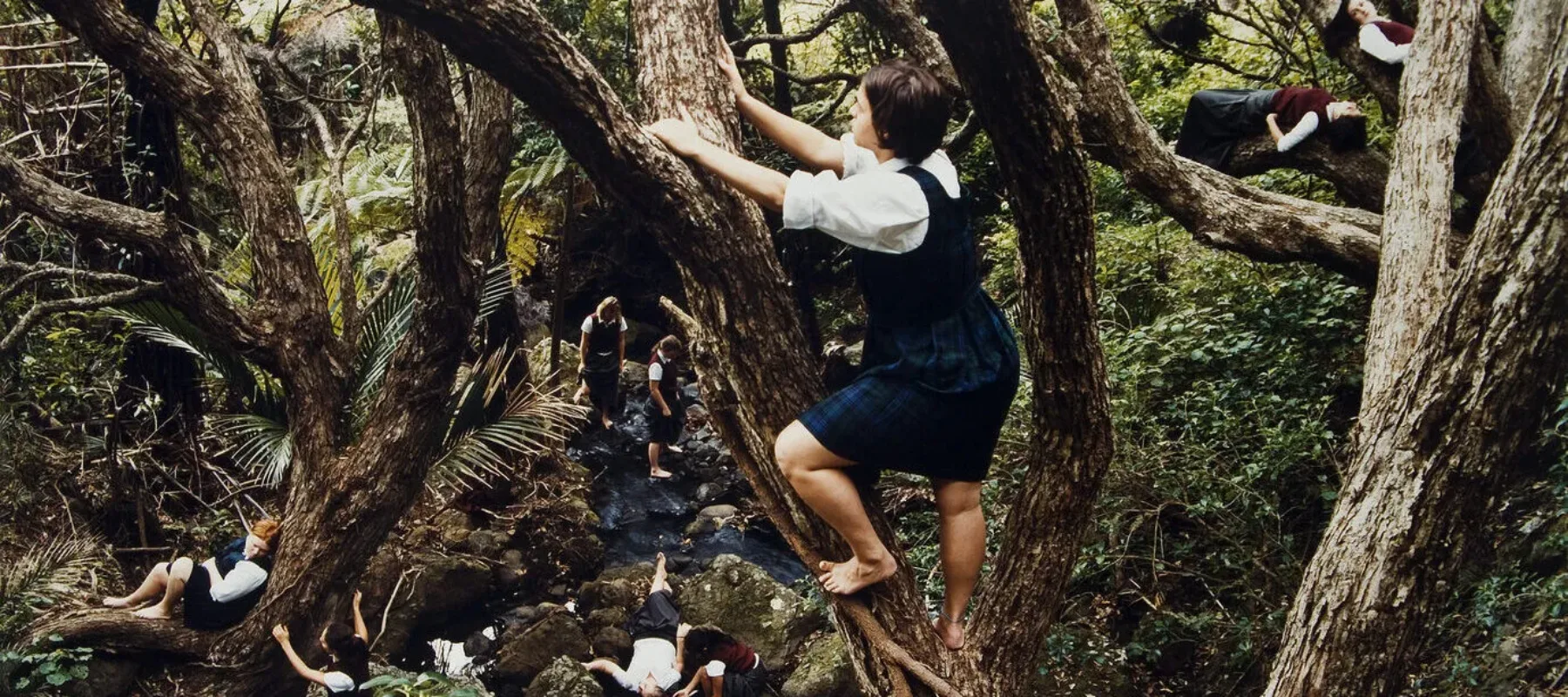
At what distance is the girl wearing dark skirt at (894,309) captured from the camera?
2.29 m

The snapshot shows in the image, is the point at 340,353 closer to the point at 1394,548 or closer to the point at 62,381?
the point at 62,381

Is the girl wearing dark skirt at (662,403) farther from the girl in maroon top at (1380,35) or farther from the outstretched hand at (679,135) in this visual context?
the outstretched hand at (679,135)

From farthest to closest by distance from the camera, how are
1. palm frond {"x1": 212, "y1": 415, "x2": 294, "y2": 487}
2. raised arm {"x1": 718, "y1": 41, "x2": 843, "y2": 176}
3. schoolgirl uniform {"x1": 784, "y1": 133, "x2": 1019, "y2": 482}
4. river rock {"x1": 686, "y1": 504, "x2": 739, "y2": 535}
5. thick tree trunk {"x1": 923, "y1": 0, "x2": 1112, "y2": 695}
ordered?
river rock {"x1": 686, "y1": 504, "x2": 739, "y2": 535} < palm frond {"x1": 212, "y1": 415, "x2": 294, "y2": 487} < raised arm {"x1": 718, "y1": 41, "x2": 843, "y2": 176} < schoolgirl uniform {"x1": 784, "y1": 133, "x2": 1019, "y2": 482} < thick tree trunk {"x1": 923, "y1": 0, "x2": 1112, "y2": 695}

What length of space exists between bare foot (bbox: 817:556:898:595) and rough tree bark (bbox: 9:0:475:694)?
8.99 feet

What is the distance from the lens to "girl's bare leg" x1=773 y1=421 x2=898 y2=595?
2.49m

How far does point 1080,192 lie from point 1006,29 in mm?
525

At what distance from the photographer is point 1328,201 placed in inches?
257

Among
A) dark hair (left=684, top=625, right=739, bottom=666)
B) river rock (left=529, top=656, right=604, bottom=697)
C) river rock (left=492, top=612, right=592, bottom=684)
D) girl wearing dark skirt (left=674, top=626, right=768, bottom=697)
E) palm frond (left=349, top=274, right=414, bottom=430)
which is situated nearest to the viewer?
palm frond (left=349, top=274, right=414, bottom=430)

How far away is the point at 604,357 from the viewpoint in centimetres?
1037

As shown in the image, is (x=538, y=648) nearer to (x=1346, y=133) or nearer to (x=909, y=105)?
(x=1346, y=133)

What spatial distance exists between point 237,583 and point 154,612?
0.63 meters

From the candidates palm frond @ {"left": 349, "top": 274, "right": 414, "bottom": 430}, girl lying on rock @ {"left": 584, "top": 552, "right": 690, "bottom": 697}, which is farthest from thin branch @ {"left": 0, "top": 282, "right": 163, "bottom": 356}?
girl lying on rock @ {"left": 584, "top": 552, "right": 690, "bottom": 697}

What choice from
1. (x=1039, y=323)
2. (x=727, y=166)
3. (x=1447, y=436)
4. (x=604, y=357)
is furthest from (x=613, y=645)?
(x=1447, y=436)

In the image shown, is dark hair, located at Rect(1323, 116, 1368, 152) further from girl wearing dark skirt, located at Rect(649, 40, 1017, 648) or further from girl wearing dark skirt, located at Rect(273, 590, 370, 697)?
girl wearing dark skirt, located at Rect(273, 590, 370, 697)
